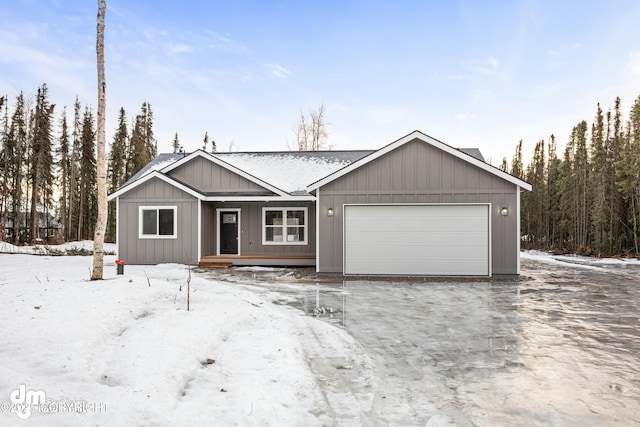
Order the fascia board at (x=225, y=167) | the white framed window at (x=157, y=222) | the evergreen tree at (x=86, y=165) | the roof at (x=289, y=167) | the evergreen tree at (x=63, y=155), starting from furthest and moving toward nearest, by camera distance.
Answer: the evergreen tree at (x=86, y=165), the evergreen tree at (x=63, y=155), the fascia board at (x=225, y=167), the white framed window at (x=157, y=222), the roof at (x=289, y=167)

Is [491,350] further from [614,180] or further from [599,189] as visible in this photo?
[614,180]

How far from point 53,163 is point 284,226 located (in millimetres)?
26536

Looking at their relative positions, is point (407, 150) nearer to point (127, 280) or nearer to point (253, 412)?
point (127, 280)

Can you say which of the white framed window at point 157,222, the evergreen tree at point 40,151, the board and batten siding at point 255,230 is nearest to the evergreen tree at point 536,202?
the board and batten siding at point 255,230

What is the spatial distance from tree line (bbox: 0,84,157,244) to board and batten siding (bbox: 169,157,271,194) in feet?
61.3

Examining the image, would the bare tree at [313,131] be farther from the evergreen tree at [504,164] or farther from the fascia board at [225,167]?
the evergreen tree at [504,164]

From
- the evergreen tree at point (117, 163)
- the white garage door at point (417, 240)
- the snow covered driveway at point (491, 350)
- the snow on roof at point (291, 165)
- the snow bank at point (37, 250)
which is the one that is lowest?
the snow covered driveway at point (491, 350)

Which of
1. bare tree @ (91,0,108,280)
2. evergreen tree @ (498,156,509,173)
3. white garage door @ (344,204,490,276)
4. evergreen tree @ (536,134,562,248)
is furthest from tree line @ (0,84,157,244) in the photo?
evergreen tree @ (498,156,509,173)

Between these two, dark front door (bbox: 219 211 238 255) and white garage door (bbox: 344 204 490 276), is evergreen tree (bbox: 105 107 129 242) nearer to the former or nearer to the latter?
dark front door (bbox: 219 211 238 255)

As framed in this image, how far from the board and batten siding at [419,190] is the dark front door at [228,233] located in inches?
193

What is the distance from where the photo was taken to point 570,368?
14.4 ft

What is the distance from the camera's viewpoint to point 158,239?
588 inches

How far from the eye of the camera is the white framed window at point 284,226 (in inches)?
629

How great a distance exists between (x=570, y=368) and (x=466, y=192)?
863cm
